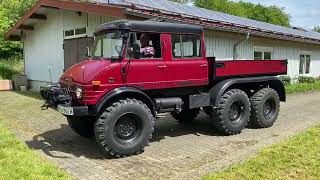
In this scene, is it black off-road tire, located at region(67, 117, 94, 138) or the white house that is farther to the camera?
the white house

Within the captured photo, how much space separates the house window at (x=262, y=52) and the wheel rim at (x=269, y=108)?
31.4 ft

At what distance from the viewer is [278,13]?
265 feet

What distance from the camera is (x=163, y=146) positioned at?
8.15 m

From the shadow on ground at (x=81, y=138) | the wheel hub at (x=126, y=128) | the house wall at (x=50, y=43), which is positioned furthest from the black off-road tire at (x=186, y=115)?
the house wall at (x=50, y=43)

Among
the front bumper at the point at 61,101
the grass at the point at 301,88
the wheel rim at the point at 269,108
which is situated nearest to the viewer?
the front bumper at the point at 61,101

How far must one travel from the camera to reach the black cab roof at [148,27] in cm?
750

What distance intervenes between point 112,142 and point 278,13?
78764 mm

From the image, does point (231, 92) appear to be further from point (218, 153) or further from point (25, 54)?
point (25, 54)

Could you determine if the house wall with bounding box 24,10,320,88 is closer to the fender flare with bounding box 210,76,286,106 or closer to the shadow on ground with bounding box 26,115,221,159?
the shadow on ground with bounding box 26,115,221,159

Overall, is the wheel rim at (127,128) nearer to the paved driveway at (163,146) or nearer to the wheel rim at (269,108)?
the paved driveway at (163,146)

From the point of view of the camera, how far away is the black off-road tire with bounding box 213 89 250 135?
8.87m

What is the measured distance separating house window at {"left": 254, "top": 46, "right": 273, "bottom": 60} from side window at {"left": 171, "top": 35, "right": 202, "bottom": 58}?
37.6 ft

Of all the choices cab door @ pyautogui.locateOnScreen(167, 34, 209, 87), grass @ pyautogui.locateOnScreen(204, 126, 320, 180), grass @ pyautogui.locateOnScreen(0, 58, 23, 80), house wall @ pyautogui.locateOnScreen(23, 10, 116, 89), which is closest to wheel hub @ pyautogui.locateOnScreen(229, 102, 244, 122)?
cab door @ pyautogui.locateOnScreen(167, 34, 209, 87)

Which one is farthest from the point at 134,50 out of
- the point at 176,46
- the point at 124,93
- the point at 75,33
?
the point at 75,33
